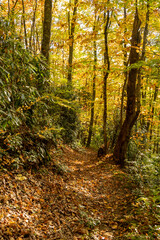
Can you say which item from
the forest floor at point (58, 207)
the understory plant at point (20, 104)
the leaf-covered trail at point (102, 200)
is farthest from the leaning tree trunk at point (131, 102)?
the understory plant at point (20, 104)

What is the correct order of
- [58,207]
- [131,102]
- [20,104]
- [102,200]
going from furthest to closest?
[131,102]
[102,200]
[58,207]
[20,104]

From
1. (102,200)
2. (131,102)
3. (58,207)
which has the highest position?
(131,102)

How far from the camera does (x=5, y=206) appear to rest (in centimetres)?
273

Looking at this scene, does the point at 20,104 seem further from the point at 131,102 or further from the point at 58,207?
the point at 131,102

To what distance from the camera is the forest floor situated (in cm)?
271

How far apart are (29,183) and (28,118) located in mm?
1472

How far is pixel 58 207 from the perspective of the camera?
3570 mm

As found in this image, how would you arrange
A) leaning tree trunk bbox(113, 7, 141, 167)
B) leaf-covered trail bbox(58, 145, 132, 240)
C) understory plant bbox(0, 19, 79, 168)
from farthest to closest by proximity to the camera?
leaning tree trunk bbox(113, 7, 141, 167), leaf-covered trail bbox(58, 145, 132, 240), understory plant bbox(0, 19, 79, 168)

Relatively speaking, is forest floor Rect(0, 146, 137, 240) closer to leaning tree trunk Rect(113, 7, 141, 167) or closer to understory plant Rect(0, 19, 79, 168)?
understory plant Rect(0, 19, 79, 168)

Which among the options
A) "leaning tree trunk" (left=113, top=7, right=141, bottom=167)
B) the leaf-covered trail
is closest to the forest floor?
the leaf-covered trail

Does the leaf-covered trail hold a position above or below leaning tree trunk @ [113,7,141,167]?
below

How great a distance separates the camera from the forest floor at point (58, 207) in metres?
2.71

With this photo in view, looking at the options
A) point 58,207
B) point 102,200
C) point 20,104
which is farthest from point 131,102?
point 20,104

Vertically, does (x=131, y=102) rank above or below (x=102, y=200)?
above
